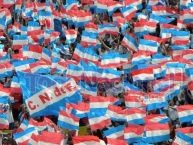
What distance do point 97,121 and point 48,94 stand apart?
2.41 metres

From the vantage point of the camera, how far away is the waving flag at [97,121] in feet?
66.7

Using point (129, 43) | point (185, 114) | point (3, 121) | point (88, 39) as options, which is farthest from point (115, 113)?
point (88, 39)

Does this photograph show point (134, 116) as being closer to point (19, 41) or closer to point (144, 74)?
point (144, 74)

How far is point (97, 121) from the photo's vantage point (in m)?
20.3

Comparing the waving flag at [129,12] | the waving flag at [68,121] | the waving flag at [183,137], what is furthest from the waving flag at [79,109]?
the waving flag at [129,12]

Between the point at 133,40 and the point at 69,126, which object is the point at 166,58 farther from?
the point at 69,126

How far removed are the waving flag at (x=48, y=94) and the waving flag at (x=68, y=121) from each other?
1259 mm

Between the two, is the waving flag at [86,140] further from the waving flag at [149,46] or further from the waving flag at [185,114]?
the waving flag at [149,46]

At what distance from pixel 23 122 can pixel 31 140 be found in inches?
110

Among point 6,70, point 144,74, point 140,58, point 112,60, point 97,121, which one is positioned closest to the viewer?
point 97,121

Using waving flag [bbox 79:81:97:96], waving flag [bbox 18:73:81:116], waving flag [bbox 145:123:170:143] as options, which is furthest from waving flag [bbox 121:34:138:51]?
waving flag [bbox 145:123:170:143]

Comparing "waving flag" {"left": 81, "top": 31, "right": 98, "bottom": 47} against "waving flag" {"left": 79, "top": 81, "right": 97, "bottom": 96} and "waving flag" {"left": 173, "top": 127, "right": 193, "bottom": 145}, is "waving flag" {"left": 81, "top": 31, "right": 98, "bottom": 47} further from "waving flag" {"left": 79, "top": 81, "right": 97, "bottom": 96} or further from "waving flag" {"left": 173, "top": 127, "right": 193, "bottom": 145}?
"waving flag" {"left": 173, "top": 127, "right": 193, "bottom": 145}

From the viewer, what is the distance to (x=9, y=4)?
35.8 m

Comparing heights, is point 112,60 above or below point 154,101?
above
